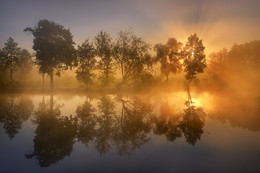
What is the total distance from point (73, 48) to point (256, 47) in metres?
79.7

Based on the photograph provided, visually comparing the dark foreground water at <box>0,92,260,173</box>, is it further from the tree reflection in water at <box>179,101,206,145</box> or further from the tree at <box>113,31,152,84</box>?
the tree at <box>113,31,152,84</box>

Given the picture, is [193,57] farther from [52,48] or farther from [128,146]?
[128,146]

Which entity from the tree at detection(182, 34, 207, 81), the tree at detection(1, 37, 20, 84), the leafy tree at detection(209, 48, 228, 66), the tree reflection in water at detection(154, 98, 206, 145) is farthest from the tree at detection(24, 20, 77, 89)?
the leafy tree at detection(209, 48, 228, 66)

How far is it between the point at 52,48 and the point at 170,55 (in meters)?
41.5

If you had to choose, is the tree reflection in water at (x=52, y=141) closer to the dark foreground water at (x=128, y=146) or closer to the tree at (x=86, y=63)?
the dark foreground water at (x=128, y=146)

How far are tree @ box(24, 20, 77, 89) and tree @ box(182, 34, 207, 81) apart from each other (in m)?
40.0

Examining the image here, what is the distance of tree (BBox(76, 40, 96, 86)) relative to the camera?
183 ft

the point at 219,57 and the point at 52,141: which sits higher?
the point at 219,57

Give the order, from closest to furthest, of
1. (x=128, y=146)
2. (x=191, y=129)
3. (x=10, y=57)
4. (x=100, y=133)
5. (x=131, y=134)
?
(x=128, y=146) < (x=131, y=134) < (x=100, y=133) < (x=191, y=129) < (x=10, y=57)

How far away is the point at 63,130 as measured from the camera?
12484mm

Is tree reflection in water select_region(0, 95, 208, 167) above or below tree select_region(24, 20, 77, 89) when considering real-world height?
below

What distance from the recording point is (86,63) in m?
57.0

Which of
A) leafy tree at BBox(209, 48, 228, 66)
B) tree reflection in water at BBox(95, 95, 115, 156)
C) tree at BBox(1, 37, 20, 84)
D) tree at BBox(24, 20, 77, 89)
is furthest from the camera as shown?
leafy tree at BBox(209, 48, 228, 66)

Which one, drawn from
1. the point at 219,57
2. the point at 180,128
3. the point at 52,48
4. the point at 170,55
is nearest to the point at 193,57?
the point at 170,55
